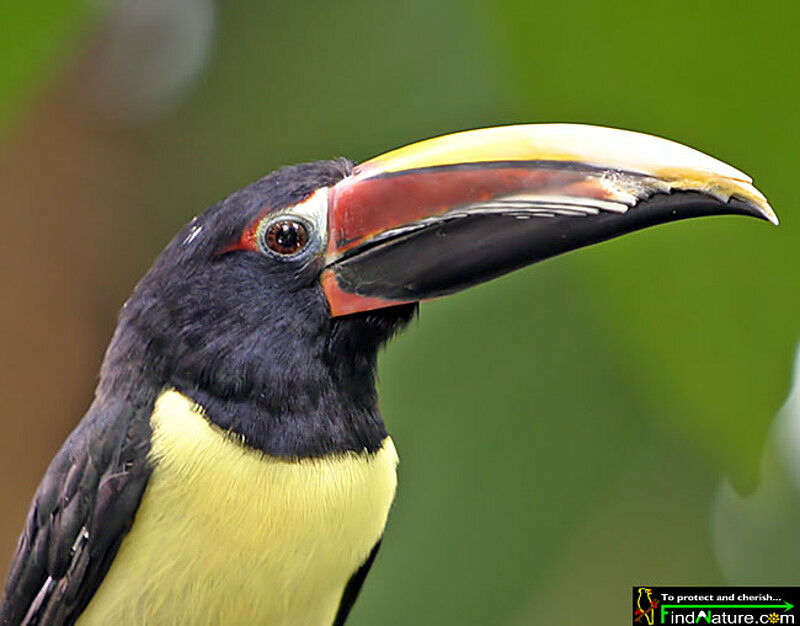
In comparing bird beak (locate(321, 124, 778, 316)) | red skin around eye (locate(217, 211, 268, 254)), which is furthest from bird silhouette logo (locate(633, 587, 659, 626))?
red skin around eye (locate(217, 211, 268, 254))

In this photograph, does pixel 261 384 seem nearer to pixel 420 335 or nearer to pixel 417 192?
pixel 417 192

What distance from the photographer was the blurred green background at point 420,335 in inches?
90.0

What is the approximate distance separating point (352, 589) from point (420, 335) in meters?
0.63

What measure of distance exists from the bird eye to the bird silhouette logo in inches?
47.5

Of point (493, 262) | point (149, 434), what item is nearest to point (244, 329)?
point (149, 434)

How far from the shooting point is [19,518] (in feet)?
7.24

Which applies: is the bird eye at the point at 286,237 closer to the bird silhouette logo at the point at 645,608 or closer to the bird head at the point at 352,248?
the bird head at the point at 352,248

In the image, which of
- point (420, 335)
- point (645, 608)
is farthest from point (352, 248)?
point (645, 608)

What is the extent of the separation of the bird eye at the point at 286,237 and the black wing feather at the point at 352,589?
1.73ft

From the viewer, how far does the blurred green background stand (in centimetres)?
229

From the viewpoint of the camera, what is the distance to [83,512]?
1.71m

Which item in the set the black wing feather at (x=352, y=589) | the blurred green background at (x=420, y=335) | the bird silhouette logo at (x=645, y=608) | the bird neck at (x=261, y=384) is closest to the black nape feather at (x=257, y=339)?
the bird neck at (x=261, y=384)

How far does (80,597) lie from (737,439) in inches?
41.1

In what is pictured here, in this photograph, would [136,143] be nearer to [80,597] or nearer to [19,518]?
[19,518]
